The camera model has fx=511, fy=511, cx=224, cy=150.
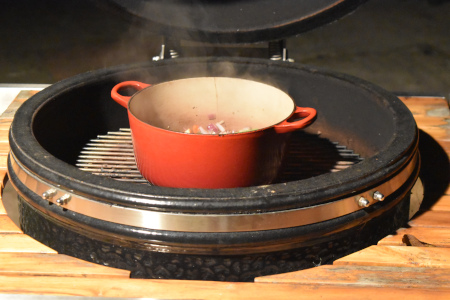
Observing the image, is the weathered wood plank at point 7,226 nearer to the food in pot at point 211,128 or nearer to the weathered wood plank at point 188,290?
the weathered wood plank at point 188,290

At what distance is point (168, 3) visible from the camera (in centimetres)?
156

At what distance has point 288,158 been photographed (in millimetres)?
1294

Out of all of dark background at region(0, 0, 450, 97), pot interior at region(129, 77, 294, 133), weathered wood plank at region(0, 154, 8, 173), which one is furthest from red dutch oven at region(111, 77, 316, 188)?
dark background at region(0, 0, 450, 97)

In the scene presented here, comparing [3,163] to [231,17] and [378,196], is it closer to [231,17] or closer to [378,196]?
[231,17]

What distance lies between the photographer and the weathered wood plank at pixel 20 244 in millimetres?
987

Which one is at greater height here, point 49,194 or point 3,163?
point 49,194

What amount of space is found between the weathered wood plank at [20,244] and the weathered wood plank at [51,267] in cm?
2

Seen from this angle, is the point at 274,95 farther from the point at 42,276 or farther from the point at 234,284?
the point at 42,276

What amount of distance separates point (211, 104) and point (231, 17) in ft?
1.23

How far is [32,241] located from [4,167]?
0.36m

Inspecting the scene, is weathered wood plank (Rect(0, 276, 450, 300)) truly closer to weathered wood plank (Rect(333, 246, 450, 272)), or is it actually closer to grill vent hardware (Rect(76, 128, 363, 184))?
weathered wood plank (Rect(333, 246, 450, 272))

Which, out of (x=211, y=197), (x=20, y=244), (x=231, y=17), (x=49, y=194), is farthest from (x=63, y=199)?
(x=231, y=17)

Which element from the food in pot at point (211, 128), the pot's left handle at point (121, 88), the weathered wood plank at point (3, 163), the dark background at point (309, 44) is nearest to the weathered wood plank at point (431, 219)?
the food in pot at point (211, 128)

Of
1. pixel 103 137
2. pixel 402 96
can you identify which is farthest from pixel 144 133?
pixel 402 96
